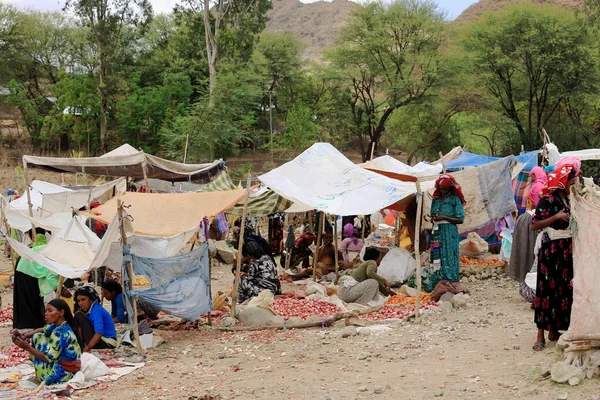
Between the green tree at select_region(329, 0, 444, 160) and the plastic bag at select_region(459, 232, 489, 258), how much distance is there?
65.1 feet

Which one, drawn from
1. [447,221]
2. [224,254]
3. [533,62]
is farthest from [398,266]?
[533,62]

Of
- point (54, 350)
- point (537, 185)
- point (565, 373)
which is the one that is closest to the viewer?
point (565, 373)

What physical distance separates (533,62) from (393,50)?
6700 mm

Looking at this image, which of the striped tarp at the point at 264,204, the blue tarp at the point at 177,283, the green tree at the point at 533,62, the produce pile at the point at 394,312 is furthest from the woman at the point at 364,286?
the green tree at the point at 533,62

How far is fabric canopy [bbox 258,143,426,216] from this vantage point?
302 inches

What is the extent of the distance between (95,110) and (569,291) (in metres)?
26.8

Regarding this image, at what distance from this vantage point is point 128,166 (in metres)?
11.3

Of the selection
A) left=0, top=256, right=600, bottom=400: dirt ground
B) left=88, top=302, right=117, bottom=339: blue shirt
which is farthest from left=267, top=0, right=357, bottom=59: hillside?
left=88, top=302, right=117, bottom=339: blue shirt

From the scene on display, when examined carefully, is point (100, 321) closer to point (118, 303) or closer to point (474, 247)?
point (118, 303)

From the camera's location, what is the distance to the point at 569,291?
482 centimetres

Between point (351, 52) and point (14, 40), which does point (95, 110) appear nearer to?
point (14, 40)

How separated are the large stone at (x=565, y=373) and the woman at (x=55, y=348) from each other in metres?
3.34

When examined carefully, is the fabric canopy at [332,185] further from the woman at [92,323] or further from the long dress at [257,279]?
the woman at [92,323]

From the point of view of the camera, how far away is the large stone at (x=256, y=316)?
7371 millimetres
